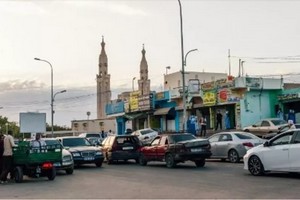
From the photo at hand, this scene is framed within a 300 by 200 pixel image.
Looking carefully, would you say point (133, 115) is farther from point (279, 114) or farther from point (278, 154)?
point (278, 154)

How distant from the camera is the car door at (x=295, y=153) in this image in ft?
49.8

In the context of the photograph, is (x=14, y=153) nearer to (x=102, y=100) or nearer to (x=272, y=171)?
(x=272, y=171)

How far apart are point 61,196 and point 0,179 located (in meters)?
5.26

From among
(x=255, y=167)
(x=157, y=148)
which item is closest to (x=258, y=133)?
(x=157, y=148)

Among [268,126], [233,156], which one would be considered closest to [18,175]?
[233,156]

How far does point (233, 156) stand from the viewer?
23.5 meters

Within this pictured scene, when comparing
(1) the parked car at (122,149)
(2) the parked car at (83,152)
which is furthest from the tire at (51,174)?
(1) the parked car at (122,149)

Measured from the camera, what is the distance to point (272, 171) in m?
16.3

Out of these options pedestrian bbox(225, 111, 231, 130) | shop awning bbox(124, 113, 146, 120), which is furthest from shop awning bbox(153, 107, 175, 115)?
pedestrian bbox(225, 111, 231, 130)

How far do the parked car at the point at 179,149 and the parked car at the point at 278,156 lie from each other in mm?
4696

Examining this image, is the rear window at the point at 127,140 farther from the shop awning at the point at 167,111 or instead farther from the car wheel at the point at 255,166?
the shop awning at the point at 167,111

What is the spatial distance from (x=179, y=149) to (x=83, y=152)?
16.3ft

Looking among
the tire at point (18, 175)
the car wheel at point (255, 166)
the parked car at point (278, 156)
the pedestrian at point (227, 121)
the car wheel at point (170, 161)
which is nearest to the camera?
the parked car at point (278, 156)

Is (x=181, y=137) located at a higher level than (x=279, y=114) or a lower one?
lower
